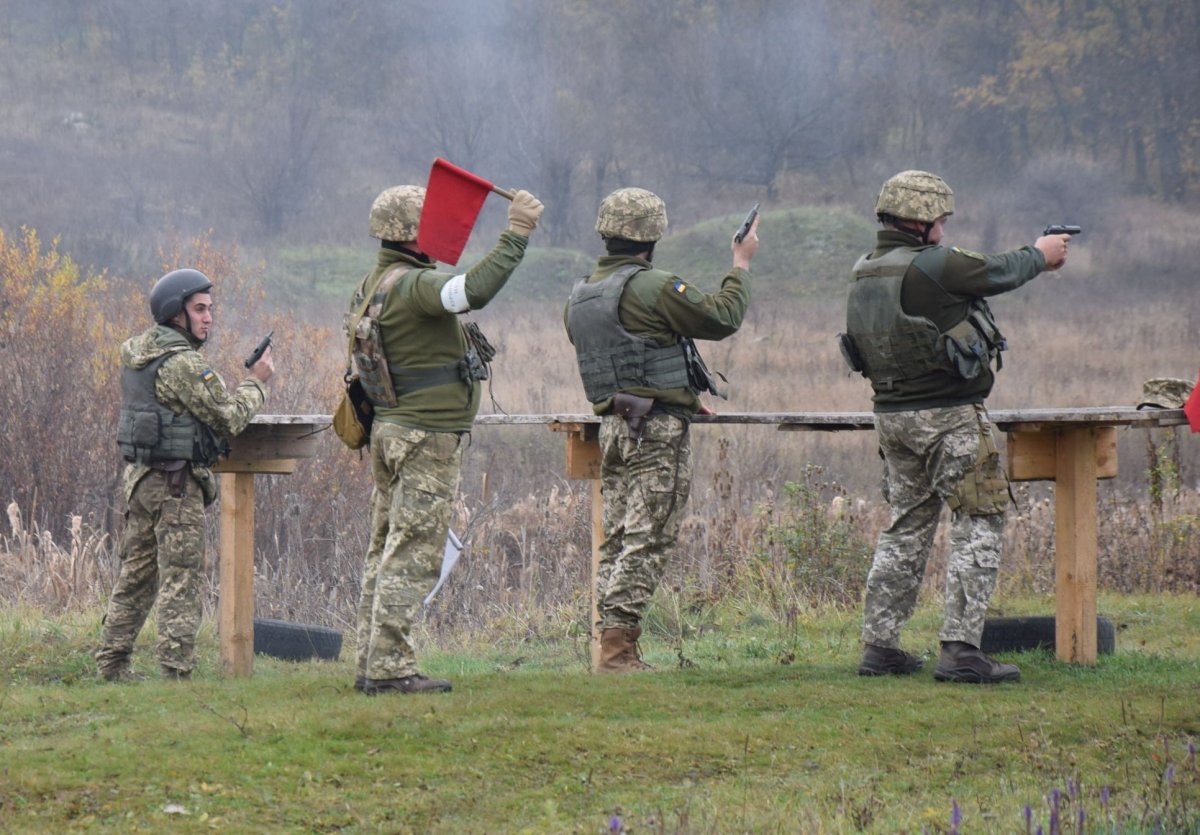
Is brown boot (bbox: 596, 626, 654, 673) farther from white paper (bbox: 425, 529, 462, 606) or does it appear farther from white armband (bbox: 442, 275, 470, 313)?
white armband (bbox: 442, 275, 470, 313)

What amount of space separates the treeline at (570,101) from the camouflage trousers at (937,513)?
→ 36906mm

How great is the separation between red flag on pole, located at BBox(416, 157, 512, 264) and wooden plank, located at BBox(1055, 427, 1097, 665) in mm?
3187

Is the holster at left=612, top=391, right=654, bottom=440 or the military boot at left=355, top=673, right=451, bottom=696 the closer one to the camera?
the military boot at left=355, top=673, right=451, bottom=696

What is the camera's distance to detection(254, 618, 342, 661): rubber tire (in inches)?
404

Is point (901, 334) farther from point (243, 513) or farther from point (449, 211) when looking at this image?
point (243, 513)

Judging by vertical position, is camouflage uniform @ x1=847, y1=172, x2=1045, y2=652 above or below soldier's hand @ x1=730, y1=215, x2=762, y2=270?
below

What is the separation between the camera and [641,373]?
790 cm

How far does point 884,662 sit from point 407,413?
268 centimetres

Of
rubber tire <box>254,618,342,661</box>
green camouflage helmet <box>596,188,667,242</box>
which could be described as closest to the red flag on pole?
green camouflage helmet <box>596,188,667,242</box>

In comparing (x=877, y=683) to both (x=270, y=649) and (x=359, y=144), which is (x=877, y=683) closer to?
(x=270, y=649)

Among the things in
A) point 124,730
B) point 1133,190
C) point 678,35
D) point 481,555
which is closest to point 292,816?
point 124,730

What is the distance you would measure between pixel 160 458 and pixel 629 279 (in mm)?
2676

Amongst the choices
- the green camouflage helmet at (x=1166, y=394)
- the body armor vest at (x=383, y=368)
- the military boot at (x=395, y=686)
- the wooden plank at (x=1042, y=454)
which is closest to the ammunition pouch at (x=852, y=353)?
the wooden plank at (x=1042, y=454)

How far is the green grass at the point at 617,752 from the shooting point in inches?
216
